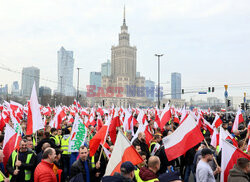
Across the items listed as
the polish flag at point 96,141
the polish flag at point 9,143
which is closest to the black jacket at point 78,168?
the polish flag at point 96,141

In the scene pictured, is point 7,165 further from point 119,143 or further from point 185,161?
point 185,161

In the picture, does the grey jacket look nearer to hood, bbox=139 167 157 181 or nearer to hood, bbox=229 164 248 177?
hood, bbox=229 164 248 177

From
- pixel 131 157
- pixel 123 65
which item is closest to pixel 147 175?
pixel 131 157

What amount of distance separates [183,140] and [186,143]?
9cm

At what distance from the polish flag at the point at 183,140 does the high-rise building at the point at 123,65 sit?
128m

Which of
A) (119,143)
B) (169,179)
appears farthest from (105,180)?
(119,143)

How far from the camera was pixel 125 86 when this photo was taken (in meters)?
134

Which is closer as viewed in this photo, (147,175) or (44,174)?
(147,175)

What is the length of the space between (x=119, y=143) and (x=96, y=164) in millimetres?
1559

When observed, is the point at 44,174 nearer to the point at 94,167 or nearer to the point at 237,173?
the point at 94,167

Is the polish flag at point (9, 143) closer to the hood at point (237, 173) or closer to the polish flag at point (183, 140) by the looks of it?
the polish flag at point (183, 140)

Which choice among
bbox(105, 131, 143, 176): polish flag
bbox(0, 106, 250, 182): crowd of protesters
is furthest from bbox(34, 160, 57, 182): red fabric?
bbox(105, 131, 143, 176): polish flag

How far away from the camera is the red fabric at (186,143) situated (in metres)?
5.48

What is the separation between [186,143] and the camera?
5.52 meters
